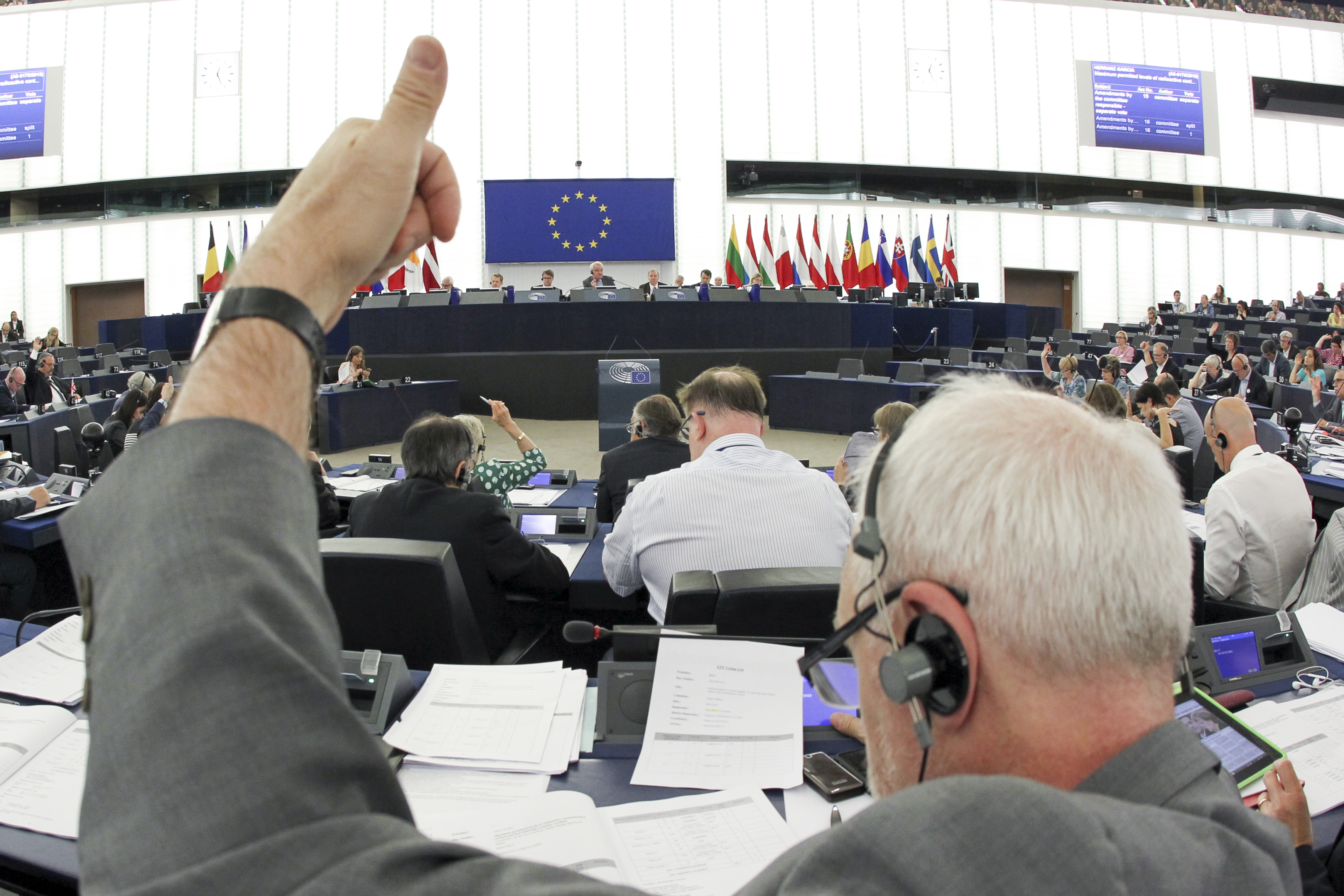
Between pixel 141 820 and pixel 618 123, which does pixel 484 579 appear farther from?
pixel 618 123

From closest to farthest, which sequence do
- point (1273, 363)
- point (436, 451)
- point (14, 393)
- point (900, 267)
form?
point (436, 451) < point (14, 393) < point (1273, 363) < point (900, 267)

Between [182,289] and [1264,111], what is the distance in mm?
24133

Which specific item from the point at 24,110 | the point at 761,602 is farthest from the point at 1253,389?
the point at 24,110

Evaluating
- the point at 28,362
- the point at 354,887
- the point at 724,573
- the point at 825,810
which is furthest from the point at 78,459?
the point at 354,887

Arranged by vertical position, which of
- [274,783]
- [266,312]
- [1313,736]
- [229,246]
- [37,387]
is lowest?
[1313,736]

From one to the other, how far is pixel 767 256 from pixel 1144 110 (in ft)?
29.0

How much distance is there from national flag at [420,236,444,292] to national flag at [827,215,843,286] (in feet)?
23.9

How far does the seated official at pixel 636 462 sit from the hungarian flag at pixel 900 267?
1288cm

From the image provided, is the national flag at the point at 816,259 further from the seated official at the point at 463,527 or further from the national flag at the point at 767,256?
the seated official at the point at 463,527

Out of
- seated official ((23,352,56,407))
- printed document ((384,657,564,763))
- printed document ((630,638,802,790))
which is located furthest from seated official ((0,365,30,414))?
printed document ((630,638,802,790))

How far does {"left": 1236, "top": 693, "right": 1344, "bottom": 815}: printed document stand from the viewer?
1368mm

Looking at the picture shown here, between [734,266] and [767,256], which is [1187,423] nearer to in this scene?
[734,266]

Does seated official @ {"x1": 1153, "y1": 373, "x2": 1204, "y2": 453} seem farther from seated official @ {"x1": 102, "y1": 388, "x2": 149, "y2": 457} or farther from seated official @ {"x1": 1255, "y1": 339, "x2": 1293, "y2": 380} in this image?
seated official @ {"x1": 102, "y1": 388, "x2": 149, "y2": 457}

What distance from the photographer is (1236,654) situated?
5.81ft
